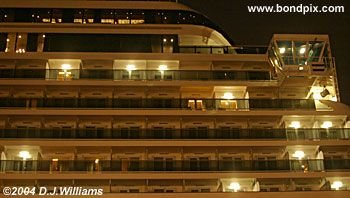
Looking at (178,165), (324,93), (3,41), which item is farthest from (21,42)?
(324,93)

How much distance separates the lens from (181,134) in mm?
36719

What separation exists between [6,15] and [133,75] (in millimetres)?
9514

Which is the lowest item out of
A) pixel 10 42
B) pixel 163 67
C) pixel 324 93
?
pixel 324 93

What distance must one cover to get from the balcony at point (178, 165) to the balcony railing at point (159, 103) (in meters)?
3.75

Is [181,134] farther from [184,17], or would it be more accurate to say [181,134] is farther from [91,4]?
[91,4]

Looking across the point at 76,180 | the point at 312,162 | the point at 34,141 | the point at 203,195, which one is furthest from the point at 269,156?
the point at 34,141

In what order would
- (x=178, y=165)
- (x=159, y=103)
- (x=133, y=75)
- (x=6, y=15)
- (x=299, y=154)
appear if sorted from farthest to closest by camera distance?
(x=6, y=15) < (x=133, y=75) < (x=159, y=103) < (x=299, y=154) < (x=178, y=165)

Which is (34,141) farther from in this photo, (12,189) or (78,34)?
(78,34)

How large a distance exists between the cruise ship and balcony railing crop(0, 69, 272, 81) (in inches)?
2.9

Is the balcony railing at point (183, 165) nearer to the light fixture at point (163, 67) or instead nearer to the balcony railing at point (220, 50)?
the light fixture at point (163, 67)

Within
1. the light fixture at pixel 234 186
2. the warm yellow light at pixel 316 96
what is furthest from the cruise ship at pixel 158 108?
the warm yellow light at pixel 316 96

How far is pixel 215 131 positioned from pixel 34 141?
10.4m

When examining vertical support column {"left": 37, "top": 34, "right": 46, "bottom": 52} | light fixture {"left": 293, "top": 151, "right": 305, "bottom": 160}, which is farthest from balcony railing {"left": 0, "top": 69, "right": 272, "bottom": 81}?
light fixture {"left": 293, "top": 151, "right": 305, "bottom": 160}

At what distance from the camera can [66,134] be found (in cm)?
3631
